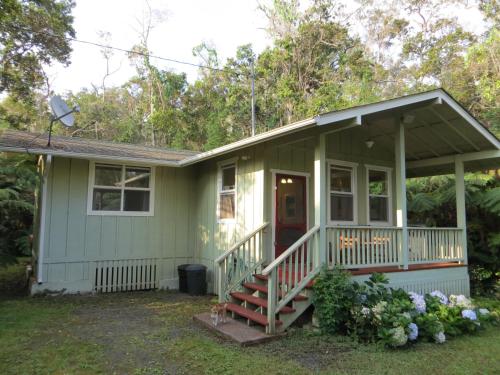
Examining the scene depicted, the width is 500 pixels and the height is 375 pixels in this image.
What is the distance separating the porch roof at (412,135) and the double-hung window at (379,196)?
652 mm

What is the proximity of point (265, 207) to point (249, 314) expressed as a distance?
6.93 feet

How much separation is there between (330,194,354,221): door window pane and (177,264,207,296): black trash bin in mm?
3080

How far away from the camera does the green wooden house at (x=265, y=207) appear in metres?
5.91

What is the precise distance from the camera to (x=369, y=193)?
8266 millimetres

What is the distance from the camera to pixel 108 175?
806cm

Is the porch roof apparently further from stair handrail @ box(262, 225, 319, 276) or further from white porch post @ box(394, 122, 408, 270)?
stair handrail @ box(262, 225, 319, 276)

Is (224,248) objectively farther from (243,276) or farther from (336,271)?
(336,271)

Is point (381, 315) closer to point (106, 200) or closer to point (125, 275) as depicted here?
point (125, 275)

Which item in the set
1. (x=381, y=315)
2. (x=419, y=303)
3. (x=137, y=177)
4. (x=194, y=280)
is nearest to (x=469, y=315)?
(x=419, y=303)

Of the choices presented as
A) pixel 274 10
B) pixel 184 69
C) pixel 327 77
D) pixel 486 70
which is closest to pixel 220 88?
pixel 184 69

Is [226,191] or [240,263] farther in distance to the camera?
[226,191]

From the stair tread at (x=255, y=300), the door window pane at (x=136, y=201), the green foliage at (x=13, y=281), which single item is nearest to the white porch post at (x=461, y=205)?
the stair tread at (x=255, y=300)

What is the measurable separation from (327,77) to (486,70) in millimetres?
7988

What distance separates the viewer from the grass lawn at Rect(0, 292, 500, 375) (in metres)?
3.89
